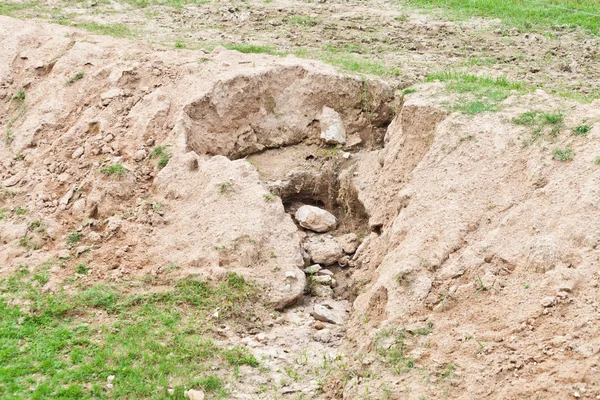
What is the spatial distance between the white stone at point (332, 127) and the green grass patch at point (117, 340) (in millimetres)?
2503

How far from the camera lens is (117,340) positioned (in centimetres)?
649

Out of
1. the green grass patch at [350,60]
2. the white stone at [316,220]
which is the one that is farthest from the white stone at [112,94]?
the white stone at [316,220]

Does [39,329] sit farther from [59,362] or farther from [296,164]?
[296,164]

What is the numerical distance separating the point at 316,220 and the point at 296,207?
0.49 m

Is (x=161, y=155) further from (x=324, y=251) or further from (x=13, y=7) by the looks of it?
(x=13, y=7)

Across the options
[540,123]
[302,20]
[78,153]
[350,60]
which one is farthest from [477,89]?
[302,20]

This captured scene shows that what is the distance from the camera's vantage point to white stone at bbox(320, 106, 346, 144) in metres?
8.89

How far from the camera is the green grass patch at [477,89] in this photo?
25.1ft

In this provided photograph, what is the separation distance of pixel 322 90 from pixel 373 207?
191 centimetres

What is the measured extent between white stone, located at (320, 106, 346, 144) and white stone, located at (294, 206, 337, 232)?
0.97m

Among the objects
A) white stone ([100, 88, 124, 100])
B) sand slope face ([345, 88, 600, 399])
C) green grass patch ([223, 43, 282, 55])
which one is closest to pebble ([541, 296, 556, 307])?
sand slope face ([345, 88, 600, 399])

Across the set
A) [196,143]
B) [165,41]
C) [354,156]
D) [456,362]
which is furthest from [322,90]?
[456,362]

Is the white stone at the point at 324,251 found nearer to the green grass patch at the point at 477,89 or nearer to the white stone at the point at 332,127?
the white stone at the point at 332,127

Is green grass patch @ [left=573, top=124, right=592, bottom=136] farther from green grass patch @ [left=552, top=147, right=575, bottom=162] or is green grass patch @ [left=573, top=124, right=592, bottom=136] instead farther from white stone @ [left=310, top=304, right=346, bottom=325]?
white stone @ [left=310, top=304, right=346, bottom=325]
